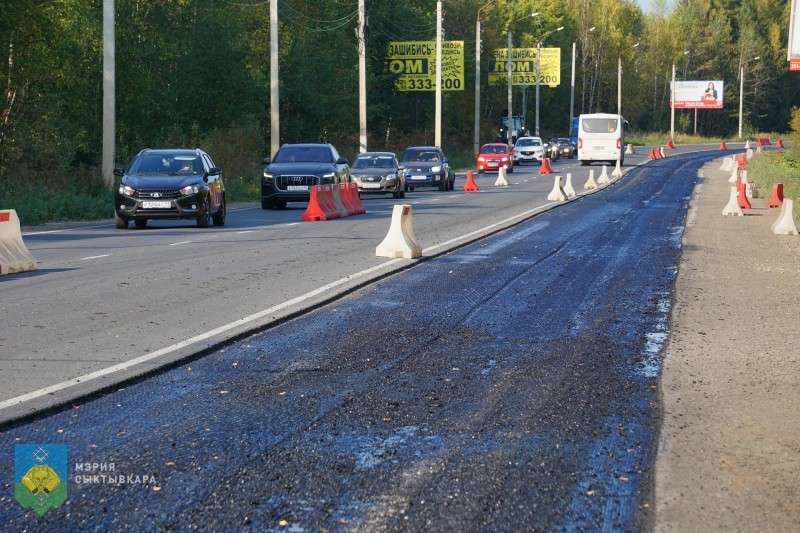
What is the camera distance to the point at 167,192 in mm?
22859

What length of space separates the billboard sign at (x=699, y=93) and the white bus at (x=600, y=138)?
69032 millimetres

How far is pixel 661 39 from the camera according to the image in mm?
160625

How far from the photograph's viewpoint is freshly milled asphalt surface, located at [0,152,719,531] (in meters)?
5.23

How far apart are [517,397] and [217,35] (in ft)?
149

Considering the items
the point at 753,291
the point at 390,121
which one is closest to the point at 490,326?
the point at 753,291

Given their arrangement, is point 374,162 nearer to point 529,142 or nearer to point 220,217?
point 220,217

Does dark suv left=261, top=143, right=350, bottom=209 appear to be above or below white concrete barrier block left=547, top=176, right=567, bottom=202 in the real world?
above

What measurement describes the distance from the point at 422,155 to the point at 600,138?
2593cm

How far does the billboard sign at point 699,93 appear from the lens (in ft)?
438

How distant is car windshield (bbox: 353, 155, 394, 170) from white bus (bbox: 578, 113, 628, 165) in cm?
3086

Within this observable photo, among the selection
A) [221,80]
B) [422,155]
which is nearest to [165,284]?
[422,155]

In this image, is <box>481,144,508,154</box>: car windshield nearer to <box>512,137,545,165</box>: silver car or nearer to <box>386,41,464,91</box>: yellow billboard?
<box>386,41,464,91</box>: yellow billboard

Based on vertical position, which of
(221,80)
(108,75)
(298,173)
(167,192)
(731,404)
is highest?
(221,80)

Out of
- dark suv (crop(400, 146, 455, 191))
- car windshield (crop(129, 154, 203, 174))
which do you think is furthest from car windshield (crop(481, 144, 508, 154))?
car windshield (crop(129, 154, 203, 174))
